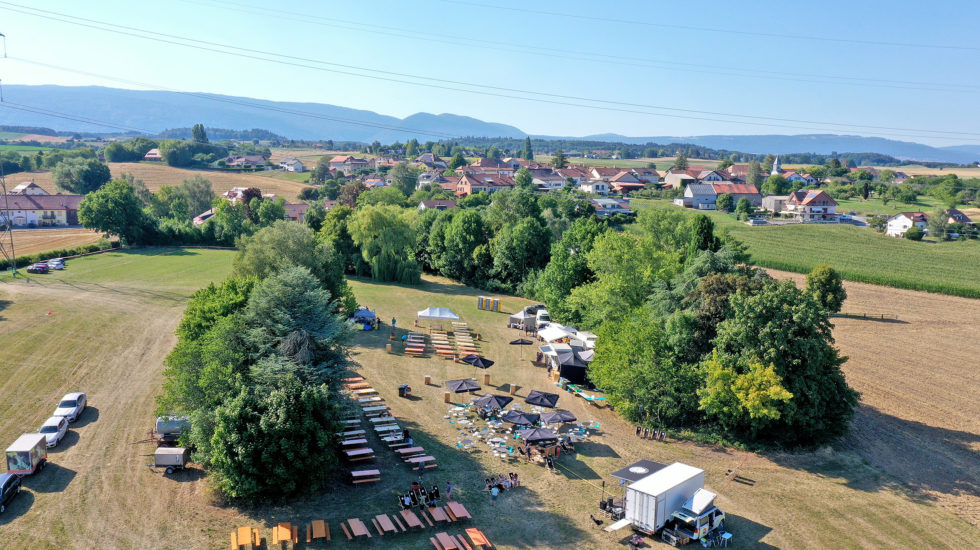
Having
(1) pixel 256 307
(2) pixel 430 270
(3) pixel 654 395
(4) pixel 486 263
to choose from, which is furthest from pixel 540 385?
(2) pixel 430 270

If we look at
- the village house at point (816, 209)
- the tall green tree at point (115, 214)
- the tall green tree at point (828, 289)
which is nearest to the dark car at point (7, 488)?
the tall green tree at point (828, 289)

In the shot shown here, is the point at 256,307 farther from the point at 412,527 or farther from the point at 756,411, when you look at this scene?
the point at 756,411

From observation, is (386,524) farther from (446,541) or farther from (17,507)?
(17,507)

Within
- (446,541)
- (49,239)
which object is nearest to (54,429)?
(446,541)

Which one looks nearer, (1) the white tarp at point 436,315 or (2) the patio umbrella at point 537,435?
(2) the patio umbrella at point 537,435

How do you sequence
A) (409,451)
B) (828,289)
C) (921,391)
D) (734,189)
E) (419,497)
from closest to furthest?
(419,497) → (409,451) → (921,391) → (828,289) → (734,189)

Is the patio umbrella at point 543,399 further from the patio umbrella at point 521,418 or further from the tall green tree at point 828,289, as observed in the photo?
the tall green tree at point 828,289

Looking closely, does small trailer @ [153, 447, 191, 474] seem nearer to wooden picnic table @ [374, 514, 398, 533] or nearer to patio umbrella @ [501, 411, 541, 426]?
wooden picnic table @ [374, 514, 398, 533]
